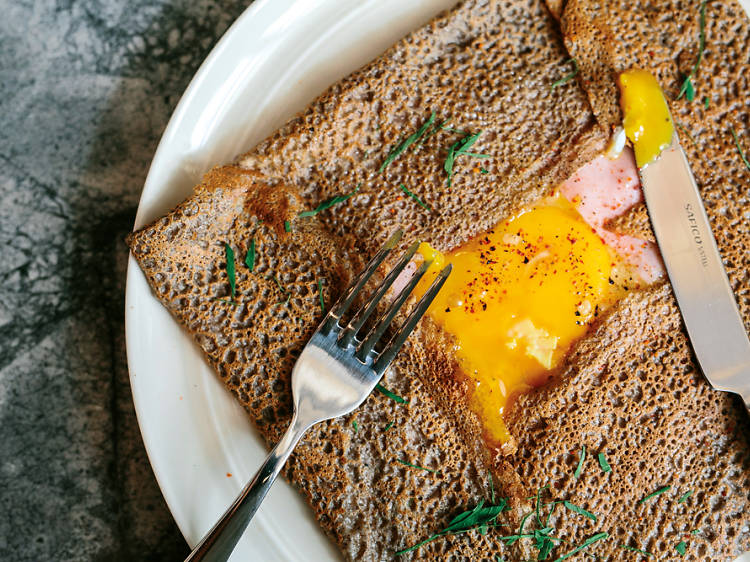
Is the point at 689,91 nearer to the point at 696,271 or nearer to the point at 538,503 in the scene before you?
the point at 696,271

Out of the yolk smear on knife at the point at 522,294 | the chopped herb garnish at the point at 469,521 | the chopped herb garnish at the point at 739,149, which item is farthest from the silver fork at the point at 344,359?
the chopped herb garnish at the point at 739,149

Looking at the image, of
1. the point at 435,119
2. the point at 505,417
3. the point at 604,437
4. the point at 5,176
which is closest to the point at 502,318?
the point at 505,417

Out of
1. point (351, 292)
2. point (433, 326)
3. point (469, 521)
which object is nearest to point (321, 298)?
point (351, 292)

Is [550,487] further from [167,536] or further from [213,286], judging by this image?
[167,536]

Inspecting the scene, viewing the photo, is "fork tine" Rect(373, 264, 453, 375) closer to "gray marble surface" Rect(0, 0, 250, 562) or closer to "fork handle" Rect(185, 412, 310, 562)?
"fork handle" Rect(185, 412, 310, 562)

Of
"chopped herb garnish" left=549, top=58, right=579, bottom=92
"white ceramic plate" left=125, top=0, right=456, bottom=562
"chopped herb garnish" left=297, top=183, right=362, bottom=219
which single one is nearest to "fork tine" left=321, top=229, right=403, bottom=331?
"chopped herb garnish" left=297, top=183, right=362, bottom=219
